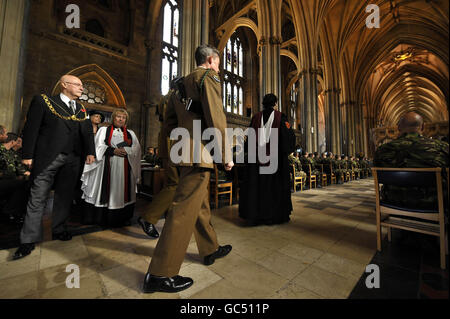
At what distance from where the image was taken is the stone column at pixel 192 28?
6.02m

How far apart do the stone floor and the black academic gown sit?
194 millimetres

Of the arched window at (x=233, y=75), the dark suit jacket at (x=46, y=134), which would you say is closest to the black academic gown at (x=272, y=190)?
the dark suit jacket at (x=46, y=134)

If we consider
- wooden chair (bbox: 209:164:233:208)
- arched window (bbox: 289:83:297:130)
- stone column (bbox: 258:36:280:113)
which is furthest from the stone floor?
arched window (bbox: 289:83:297:130)

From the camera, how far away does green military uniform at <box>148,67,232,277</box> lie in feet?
4.37

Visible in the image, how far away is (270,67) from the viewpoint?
10672 mm

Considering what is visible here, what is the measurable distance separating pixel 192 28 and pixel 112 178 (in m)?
5.62

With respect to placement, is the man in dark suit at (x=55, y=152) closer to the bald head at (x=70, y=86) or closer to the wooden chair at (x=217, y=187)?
the bald head at (x=70, y=86)

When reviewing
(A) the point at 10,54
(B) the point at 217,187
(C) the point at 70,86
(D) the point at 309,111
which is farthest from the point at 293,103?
(C) the point at 70,86

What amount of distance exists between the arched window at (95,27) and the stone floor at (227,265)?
14.9m

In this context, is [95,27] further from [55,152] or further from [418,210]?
[418,210]

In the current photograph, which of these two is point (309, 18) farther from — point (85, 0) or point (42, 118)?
point (42, 118)

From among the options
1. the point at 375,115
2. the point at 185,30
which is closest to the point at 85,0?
the point at 185,30

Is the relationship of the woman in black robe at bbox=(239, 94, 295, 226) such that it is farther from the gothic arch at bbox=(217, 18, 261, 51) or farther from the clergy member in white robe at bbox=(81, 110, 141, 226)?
the gothic arch at bbox=(217, 18, 261, 51)

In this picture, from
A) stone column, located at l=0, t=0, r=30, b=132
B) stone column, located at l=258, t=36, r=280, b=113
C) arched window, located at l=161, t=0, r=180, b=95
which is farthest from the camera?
arched window, located at l=161, t=0, r=180, b=95
